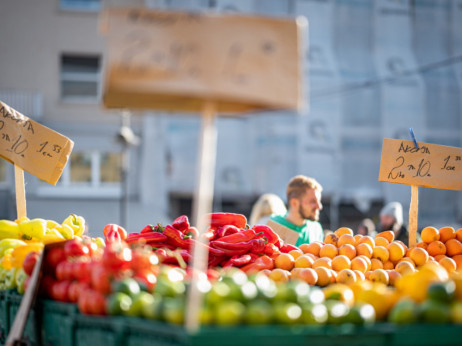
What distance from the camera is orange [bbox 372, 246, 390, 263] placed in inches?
149

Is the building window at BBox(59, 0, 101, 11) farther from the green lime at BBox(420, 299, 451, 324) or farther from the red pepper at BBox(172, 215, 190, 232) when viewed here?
the green lime at BBox(420, 299, 451, 324)

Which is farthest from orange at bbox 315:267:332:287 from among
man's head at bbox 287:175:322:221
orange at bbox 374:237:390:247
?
man's head at bbox 287:175:322:221

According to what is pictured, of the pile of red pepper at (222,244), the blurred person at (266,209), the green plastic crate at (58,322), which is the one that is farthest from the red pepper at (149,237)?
the blurred person at (266,209)

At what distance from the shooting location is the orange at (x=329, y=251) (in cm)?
377

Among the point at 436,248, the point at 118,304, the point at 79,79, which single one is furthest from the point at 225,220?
the point at 79,79

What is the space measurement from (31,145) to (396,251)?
98.5 inches

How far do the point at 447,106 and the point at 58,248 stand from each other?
1533cm

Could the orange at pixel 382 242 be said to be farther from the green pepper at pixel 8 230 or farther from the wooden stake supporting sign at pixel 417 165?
the green pepper at pixel 8 230

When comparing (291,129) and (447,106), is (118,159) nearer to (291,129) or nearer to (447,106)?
(291,129)

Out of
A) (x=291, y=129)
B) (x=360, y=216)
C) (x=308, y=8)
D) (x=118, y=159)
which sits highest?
(x=308, y=8)

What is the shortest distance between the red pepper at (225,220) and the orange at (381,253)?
3.06ft

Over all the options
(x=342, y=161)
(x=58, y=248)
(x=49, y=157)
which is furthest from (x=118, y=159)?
(x=58, y=248)

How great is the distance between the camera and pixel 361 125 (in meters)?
16.1

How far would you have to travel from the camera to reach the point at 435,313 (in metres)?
2.33
